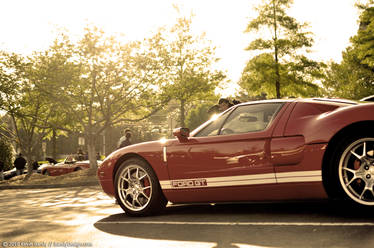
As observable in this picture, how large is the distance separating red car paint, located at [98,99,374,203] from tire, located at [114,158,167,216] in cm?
13

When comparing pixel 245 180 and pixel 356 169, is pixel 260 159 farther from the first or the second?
pixel 356 169

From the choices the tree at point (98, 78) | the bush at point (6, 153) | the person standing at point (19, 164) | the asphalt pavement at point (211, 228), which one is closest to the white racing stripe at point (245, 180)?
the asphalt pavement at point (211, 228)

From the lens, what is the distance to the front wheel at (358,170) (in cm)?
473

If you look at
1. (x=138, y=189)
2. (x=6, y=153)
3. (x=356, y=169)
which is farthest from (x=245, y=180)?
(x=6, y=153)

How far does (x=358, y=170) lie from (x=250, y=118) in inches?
55.5

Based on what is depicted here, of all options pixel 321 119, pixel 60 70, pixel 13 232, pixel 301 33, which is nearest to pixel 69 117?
pixel 60 70

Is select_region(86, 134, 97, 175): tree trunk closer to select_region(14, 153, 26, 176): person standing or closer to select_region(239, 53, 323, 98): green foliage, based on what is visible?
select_region(14, 153, 26, 176): person standing

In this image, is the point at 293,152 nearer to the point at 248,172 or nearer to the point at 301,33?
the point at 248,172

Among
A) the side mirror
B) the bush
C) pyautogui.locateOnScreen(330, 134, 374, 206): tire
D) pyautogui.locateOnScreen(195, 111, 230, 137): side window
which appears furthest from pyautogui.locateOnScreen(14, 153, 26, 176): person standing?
pyautogui.locateOnScreen(330, 134, 374, 206): tire

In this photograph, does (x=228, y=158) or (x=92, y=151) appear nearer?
(x=228, y=158)

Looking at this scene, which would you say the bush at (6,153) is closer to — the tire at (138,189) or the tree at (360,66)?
the tree at (360,66)

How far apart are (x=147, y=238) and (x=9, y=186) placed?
1711 cm

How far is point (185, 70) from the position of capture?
2291cm

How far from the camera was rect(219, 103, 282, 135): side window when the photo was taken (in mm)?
5609
